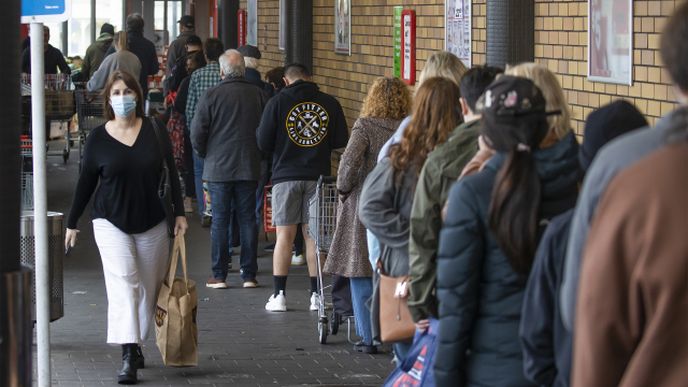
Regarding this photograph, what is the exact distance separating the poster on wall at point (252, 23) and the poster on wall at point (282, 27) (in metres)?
1.92

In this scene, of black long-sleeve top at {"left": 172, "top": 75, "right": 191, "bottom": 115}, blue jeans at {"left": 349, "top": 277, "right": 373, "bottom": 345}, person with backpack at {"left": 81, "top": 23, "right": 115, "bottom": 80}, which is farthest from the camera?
person with backpack at {"left": 81, "top": 23, "right": 115, "bottom": 80}

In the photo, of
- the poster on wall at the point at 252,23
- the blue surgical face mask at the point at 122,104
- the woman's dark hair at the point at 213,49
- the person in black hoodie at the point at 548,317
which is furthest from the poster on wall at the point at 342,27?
the person in black hoodie at the point at 548,317

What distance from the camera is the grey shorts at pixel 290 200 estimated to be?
394 inches

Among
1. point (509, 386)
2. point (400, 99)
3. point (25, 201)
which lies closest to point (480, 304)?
point (509, 386)

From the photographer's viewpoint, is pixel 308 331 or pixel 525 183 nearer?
pixel 525 183

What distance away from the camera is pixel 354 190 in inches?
319

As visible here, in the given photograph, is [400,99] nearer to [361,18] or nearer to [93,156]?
[93,156]

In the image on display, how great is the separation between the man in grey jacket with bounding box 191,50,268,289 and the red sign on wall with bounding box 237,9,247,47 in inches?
493

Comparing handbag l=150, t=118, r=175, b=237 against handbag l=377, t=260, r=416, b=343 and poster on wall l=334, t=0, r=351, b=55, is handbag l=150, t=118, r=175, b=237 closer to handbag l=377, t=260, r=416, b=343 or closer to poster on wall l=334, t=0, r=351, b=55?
handbag l=377, t=260, r=416, b=343

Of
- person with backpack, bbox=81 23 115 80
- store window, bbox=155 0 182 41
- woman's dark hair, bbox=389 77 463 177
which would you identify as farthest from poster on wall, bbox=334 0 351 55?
store window, bbox=155 0 182 41

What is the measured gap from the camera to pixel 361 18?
14547 millimetres

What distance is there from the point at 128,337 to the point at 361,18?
742cm

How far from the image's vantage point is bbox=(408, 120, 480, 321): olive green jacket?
16.4ft

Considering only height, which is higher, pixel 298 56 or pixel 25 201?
pixel 298 56
